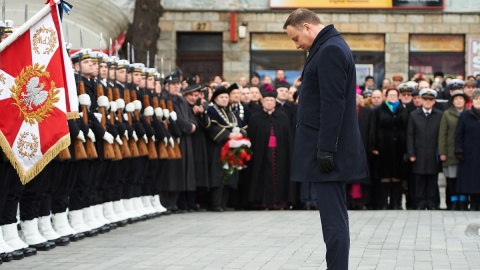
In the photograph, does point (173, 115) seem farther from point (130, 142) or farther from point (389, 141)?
point (389, 141)

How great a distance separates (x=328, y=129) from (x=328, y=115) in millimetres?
94

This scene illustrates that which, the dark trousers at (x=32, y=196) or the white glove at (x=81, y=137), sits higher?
the white glove at (x=81, y=137)

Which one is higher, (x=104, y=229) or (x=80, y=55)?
(x=80, y=55)

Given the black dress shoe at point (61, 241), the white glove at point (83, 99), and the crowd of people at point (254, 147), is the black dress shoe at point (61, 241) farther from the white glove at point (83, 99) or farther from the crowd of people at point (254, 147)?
the crowd of people at point (254, 147)

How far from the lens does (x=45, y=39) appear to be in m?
11.7

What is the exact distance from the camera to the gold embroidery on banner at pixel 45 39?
11672mm

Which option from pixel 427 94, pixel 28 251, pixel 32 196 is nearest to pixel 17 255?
pixel 28 251

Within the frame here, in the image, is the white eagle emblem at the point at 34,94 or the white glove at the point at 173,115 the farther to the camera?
the white glove at the point at 173,115

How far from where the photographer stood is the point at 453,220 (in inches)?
669

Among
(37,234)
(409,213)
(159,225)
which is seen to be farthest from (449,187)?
(37,234)

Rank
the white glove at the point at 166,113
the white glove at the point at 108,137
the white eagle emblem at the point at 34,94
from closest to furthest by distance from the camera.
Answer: the white eagle emblem at the point at 34,94
the white glove at the point at 108,137
the white glove at the point at 166,113

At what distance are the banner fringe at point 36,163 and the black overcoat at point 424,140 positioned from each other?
9.39 metres

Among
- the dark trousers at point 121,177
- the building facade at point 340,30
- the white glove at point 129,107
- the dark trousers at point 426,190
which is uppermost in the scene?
the building facade at point 340,30

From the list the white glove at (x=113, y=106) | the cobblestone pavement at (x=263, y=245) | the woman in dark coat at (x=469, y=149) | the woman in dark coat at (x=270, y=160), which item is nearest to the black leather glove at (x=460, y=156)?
the woman in dark coat at (x=469, y=149)
